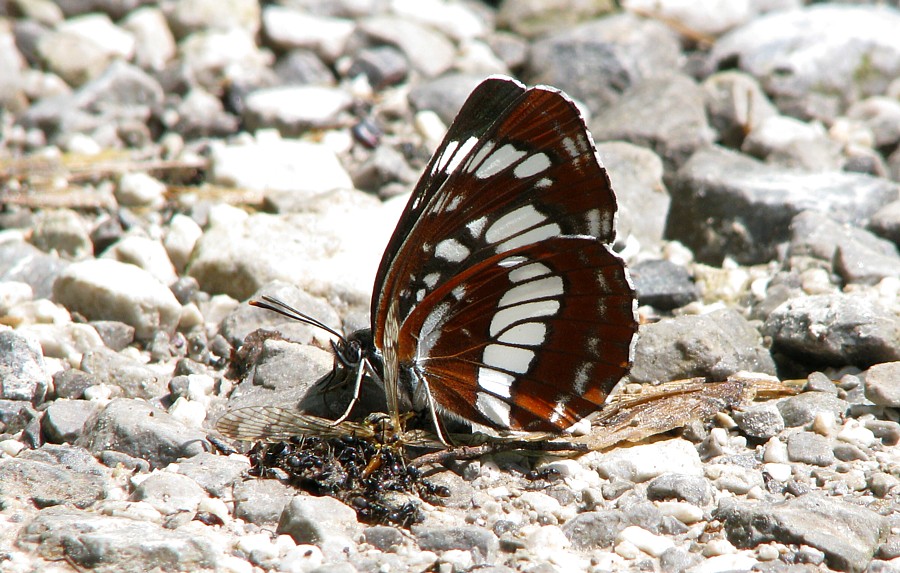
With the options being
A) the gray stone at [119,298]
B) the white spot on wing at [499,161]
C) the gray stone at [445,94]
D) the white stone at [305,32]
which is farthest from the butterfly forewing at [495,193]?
the white stone at [305,32]

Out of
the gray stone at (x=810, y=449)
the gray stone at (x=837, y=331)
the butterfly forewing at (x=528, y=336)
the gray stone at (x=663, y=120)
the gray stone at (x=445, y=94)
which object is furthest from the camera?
the gray stone at (x=445, y=94)

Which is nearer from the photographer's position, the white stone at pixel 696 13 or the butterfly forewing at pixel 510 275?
the butterfly forewing at pixel 510 275

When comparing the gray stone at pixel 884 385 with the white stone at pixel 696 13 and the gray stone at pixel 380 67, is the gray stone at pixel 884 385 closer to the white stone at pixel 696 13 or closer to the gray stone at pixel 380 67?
the gray stone at pixel 380 67

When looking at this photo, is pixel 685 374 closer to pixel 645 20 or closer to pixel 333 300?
pixel 333 300

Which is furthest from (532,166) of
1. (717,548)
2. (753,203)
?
(753,203)

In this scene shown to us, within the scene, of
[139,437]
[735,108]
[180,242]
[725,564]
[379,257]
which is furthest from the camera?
[735,108]

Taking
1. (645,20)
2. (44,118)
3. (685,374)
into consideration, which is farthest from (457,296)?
(645,20)

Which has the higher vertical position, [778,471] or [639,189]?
[639,189]

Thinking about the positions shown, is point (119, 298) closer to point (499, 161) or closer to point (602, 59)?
point (499, 161)
